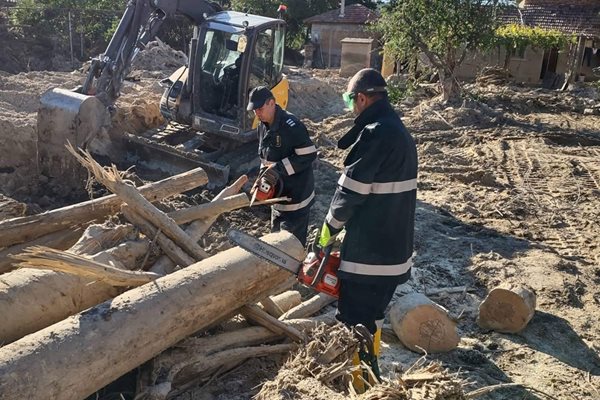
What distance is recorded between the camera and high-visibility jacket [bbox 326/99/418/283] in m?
3.55

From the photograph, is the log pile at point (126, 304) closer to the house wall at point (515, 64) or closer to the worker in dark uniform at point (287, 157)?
the worker in dark uniform at point (287, 157)

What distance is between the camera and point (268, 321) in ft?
13.4

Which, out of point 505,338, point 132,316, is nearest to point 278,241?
point 132,316

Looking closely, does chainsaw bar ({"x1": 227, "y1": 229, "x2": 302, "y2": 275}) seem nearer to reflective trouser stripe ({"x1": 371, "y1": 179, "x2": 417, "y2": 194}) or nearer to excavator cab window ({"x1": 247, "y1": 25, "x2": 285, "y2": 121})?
reflective trouser stripe ({"x1": 371, "y1": 179, "x2": 417, "y2": 194})

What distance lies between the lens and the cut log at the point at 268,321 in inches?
161

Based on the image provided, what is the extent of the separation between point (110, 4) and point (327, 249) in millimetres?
26851

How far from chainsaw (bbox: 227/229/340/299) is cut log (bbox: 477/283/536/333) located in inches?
80.0

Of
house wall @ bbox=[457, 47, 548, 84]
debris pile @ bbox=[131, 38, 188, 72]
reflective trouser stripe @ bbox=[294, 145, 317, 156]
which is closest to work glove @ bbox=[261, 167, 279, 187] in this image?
reflective trouser stripe @ bbox=[294, 145, 317, 156]

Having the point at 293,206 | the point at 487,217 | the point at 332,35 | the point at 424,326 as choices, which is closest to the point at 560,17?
the point at 332,35

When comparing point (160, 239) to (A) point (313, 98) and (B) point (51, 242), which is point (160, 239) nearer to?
(B) point (51, 242)

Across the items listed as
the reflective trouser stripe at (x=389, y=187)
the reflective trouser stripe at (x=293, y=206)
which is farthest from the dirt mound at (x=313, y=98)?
the reflective trouser stripe at (x=389, y=187)

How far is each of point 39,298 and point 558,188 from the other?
8.70m

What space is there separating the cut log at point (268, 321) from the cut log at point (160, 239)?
25.5 inches

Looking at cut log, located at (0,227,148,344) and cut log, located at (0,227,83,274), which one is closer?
cut log, located at (0,227,148,344)
